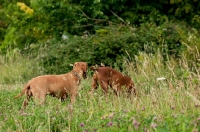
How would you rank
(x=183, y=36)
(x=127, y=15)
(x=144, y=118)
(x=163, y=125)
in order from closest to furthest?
(x=163, y=125) → (x=144, y=118) → (x=183, y=36) → (x=127, y=15)

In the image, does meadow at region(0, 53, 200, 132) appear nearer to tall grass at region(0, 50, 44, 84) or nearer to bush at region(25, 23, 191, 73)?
bush at region(25, 23, 191, 73)

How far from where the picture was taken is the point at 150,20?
1706 centimetres

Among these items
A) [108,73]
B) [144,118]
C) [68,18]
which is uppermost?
[144,118]

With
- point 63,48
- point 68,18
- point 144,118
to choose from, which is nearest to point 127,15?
point 68,18

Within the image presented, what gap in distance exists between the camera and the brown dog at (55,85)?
384 inches

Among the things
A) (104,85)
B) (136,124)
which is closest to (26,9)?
(104,85)

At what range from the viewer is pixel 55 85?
399 inches

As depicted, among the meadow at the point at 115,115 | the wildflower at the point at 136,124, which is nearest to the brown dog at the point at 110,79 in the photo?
the meadow at the point at 115,115

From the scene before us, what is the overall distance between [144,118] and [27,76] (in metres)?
9.73

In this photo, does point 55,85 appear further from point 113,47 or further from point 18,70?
point 18,70

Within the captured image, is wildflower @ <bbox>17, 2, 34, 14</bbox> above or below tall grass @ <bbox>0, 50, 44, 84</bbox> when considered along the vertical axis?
above

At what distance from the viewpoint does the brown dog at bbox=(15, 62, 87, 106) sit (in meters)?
9.77

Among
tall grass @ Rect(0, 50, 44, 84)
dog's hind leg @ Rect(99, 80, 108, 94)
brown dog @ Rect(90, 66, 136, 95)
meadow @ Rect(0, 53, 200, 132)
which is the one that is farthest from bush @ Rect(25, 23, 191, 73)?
meadow @ Rect(0, 53, 200, 132)

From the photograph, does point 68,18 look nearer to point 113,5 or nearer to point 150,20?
point 113,5
